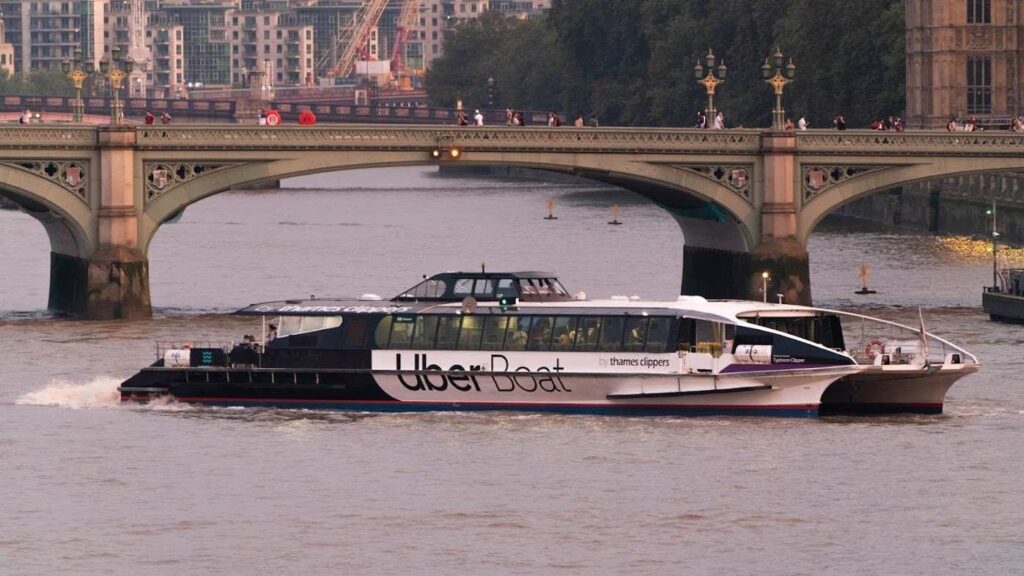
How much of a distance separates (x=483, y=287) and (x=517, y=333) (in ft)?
10.4

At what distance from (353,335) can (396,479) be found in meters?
8.53

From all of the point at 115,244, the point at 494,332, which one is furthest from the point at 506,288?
the point at 115,244

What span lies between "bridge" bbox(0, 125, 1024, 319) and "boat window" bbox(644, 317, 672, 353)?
890 inches

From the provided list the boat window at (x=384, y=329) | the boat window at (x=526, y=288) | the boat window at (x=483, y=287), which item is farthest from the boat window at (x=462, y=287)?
the boat window at (x=384, y=329)

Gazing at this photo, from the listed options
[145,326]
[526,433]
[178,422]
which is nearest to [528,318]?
[526,433]

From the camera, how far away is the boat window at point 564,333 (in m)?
68.8

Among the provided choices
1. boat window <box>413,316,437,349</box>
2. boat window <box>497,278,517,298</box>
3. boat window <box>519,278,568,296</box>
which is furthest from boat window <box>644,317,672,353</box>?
boat window <box>413,316,437,349</box>

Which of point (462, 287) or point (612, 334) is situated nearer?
point (612, 334)

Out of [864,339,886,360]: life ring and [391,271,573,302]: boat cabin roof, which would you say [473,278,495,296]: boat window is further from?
[864,339,886,360]: life ring

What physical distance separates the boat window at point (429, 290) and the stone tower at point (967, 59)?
6239 centimetres

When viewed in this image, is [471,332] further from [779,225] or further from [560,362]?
[779,225]

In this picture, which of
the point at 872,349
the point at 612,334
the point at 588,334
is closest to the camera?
the point at 612,334

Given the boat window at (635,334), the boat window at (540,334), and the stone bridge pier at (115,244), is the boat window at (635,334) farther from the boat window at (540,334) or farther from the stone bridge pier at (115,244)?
the stone bridge pier at (115,244)

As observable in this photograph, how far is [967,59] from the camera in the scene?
13362 centimetres
